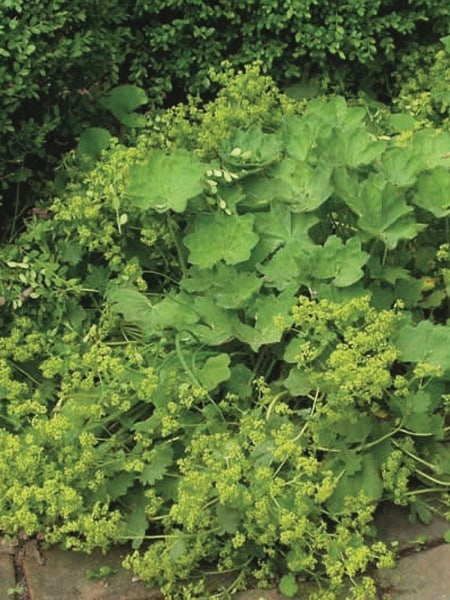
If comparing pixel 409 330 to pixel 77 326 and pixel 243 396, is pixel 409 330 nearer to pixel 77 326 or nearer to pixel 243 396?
pixel 243 396

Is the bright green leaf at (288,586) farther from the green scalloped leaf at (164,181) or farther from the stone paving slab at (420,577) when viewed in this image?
the green scalloped leaf at (164,181)

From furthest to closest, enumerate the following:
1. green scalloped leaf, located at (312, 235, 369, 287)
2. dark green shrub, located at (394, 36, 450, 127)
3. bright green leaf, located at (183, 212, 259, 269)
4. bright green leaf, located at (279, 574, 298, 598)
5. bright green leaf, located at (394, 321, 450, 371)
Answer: dark green shrub, located at (394, 36, 450, 127)
bright green leaf, located at (183, 212, 259, 269)
green scalloped leaf, located at (312, 235, 369, 287)
bright green leaf, located at (394, 321, 450, 371)
bright green leaf, located at (279, 574, 298, 598)

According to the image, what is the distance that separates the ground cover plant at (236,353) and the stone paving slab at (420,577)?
94 mm

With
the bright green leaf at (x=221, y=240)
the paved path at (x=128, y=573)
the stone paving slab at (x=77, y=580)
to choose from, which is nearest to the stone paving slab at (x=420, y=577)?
the paved path at (x=128, y=573)

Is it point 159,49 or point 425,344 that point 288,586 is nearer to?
point 425,344

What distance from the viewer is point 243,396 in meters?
3.25

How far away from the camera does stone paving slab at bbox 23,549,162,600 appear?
303cm

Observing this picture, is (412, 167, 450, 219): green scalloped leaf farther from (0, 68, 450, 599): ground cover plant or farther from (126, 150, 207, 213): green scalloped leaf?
(126, 150, 207, 213): green scalloped leaf

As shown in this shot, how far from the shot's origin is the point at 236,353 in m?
3.38

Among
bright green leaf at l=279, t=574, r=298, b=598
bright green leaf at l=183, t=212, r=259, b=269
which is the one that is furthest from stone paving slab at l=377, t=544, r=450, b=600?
bright green leaf at l=183, t=212, r=259, b=269

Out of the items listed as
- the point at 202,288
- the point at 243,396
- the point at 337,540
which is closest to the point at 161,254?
the point at 202,288

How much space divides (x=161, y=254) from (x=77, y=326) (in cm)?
36

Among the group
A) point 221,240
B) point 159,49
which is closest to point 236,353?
point 221,240

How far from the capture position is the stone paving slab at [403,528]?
10.3 feet
